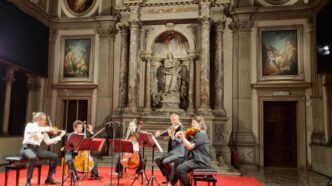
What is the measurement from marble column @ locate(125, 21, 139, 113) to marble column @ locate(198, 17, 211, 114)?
2449mm

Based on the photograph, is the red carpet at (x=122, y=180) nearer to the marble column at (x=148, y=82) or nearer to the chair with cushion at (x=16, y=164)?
the chair with cushion at (x=16, y=164)

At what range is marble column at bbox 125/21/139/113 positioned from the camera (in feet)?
40.7

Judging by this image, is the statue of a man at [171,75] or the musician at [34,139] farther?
the statue of a man at [171,75]

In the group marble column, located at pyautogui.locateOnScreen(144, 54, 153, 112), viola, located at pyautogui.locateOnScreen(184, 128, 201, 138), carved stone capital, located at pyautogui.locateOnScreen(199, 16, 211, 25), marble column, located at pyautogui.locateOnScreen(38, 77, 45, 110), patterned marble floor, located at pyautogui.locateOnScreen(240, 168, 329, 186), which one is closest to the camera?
viola, located at pyautogui.locateOnScreen(184, 128, 201, 138)

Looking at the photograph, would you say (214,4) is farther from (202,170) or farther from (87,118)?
(202,170)

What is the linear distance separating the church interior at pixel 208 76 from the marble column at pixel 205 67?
0.04 m

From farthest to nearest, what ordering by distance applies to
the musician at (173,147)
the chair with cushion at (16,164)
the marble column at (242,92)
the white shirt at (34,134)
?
the marble column at (242,92) → the white shirt at (34,134) → the musician at (173,147) → the chair with cushion at (16,164)

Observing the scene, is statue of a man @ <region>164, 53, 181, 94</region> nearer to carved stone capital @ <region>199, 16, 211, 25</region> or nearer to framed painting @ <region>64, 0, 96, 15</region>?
carved stone capital @ <region>199, 16, 211, 25</region>

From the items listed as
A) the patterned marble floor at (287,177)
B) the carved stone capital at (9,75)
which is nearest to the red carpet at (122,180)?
the patterned marble floor at (287,177)

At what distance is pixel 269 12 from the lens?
1259cm

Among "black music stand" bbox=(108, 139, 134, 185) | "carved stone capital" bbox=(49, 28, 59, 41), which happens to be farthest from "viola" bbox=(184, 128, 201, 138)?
"carved stone capital" bbox=(49, 28, 59, 41)

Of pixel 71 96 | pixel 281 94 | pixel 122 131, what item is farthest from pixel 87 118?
pixel 281 94

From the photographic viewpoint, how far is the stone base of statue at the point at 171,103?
12547 millimetres

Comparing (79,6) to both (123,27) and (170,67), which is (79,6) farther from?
(170,67)
